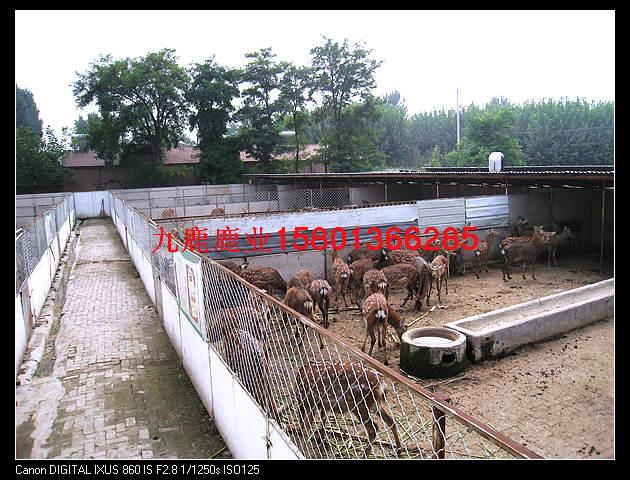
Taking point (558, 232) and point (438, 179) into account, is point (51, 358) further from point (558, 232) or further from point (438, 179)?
point (558, 232)

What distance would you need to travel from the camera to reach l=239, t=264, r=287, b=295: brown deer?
33.9ft

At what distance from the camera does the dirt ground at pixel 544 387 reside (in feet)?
18.3

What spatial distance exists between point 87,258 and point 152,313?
7.89 meters

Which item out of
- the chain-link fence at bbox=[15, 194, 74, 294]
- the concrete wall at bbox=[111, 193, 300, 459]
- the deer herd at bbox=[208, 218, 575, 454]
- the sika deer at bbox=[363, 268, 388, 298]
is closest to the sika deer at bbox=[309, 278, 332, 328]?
the deer herd at bbox=[208, 218, 575, 454]

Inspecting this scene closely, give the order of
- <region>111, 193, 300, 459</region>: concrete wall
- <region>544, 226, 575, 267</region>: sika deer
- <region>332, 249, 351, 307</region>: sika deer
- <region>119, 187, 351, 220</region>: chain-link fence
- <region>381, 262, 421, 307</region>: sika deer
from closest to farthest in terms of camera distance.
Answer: <region>111, 193, 300, 459</region>: concrete wall, <region>381, 262, 421, 307</region>: sika deer, <region>332, 249, 351, 307</region>: sika deer, <region>544, 226, 575, 267</region>: sika deer, <region>119, 187, 351, 220</region>: chain-link fence

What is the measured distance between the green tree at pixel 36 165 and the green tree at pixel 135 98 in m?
2.82

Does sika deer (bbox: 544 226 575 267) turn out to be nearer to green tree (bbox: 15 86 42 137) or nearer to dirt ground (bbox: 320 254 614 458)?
dirt ground (bbox: 320 254 614 458)

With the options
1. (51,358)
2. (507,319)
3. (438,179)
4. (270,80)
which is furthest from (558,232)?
(270,80)

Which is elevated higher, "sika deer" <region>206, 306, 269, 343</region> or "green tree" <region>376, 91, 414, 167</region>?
"green tree" <region>376, 91, 414, 167</region>

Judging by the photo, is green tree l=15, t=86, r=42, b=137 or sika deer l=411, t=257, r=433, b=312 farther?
green tree l=15, t=86, r=42, b=137

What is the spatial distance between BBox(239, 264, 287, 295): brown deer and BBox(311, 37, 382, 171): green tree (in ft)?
85.2

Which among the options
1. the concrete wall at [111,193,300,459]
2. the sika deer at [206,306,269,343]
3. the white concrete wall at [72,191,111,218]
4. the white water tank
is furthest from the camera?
the white concrete wall at [72,191,111,218]

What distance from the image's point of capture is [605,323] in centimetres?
907

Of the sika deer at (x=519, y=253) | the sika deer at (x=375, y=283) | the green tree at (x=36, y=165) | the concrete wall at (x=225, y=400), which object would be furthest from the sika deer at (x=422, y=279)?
the green tree at (x=36, y=165)
